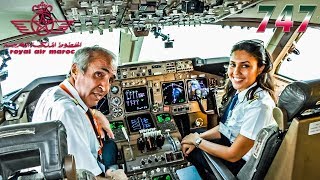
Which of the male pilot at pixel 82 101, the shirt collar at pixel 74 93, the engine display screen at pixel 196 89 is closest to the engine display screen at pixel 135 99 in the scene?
the engine display screen at pixel 196 89

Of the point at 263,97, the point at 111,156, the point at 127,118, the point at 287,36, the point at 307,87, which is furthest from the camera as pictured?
the point at 287,36

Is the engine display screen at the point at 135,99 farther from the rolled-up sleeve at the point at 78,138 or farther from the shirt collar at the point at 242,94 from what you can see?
the rolled-up sleeve at the point at 78,138

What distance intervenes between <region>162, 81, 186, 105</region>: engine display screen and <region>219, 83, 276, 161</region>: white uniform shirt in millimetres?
1282

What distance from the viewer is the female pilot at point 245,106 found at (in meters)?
2.07

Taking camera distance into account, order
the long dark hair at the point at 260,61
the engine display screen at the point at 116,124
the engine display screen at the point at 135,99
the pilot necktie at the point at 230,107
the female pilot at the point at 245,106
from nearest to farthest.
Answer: the female pilot at the point at 245,106
the long dark hair at the point at 260,61
the pilot necktie at the point at 230,107
the engine display screen at the point at 116,124
the engine display screen at the point at 135,99

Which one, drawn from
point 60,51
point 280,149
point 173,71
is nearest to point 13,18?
point 60,51

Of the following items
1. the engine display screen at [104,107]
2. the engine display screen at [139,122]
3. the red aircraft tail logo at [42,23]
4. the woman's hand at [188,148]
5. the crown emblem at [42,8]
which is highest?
the crown emblem at [42,8]

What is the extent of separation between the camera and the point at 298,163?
1.53 meters

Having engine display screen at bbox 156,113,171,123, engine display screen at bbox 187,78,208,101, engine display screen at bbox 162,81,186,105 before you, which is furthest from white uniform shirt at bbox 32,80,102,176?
engine display screen at bbox 187,78,208,101

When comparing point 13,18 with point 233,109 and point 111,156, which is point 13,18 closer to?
point 111,156

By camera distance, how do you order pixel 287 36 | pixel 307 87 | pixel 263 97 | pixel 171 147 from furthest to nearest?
pixel 287 36
pixel 171 147
pixel 263 97
pixel 307 87

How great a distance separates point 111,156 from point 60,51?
1.55m

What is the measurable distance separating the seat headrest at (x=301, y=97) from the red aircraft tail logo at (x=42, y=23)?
6.02 feet

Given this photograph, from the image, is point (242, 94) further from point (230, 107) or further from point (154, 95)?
point (154, 95)
